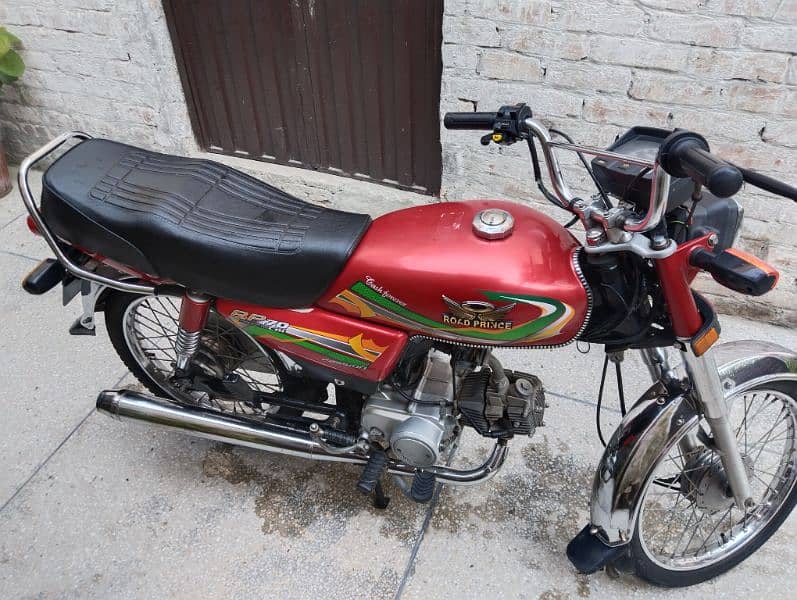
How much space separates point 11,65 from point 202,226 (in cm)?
280

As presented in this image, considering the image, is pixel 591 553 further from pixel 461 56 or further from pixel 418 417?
pixel 461 56

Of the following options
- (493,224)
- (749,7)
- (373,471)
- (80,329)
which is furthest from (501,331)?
(749,7)

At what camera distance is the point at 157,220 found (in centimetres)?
169

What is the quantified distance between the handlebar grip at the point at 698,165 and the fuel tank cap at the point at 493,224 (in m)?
0.41

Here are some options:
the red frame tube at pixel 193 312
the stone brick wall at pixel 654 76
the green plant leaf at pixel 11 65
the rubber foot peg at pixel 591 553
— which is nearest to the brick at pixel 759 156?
the stone brick wall at pixel 654 76

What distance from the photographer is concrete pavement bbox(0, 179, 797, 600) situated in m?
2.04

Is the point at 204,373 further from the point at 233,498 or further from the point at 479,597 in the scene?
the point at 479,597

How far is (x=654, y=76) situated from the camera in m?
2.53

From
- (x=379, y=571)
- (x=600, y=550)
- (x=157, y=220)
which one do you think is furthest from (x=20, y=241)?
(x=600, y=550)

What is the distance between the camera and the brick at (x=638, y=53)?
246 centimetres

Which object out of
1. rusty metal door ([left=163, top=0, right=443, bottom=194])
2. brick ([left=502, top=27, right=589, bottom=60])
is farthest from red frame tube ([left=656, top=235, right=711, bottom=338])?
rusty metal door ([left=163, top=0, right=443, bottom=194])

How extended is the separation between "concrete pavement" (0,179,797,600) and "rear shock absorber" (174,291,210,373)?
608mm

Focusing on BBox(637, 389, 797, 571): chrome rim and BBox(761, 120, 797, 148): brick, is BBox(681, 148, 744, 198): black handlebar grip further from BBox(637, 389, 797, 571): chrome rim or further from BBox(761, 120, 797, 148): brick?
BBox(761, 120, 797, 148): brick

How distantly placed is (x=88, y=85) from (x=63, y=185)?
7.65 feet
